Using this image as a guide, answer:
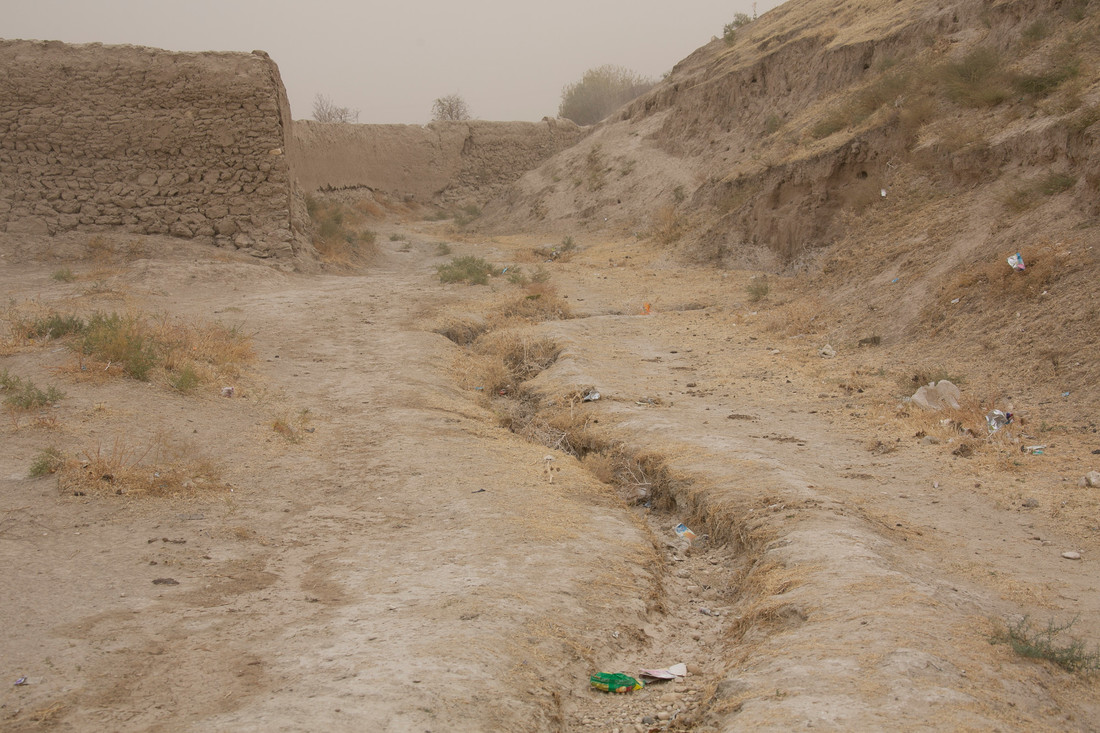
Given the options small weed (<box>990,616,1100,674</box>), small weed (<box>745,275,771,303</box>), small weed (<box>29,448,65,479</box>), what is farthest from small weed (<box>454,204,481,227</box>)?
small weed (<box>990,616,1100,674</box>)

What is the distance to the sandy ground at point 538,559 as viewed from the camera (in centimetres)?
276

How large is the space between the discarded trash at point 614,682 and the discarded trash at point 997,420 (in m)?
3.68

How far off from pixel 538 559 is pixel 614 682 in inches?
38.0

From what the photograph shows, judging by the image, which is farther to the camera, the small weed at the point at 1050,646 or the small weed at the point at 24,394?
the small weed at the point at 24,394

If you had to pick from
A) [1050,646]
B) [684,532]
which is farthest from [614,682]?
[684,532]

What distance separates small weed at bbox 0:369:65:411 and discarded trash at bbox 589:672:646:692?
4381 millimetres

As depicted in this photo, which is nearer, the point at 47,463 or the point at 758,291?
the point at 47,463

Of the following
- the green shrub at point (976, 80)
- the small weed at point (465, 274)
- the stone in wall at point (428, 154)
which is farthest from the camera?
the stone in wall at point (428, 154)

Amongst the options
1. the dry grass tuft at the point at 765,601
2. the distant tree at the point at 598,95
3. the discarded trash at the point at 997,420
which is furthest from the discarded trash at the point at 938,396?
the distant tree at the point at 598,95

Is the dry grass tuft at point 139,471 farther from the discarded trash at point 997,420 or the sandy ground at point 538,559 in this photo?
the discarded trash at point 997,420

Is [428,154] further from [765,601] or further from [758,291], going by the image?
[765,601]

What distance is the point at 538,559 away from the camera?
4.10 meters

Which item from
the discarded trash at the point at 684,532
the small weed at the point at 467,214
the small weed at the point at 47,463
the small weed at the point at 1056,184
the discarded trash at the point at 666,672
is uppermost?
the small weed at the point at 467,214

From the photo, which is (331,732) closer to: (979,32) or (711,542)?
(711,542)
